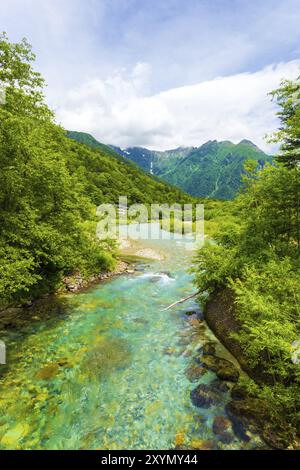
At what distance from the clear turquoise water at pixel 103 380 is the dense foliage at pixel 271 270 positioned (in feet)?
5.40

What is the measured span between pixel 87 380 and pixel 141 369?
200 centimetres

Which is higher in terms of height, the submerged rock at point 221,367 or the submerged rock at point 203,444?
the submerged rock at point 221,367

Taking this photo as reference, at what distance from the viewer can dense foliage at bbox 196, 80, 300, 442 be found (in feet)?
21.2

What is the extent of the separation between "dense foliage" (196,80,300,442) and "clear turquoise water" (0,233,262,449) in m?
1.65

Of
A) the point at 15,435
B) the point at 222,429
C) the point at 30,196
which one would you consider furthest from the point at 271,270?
the point at 30,196

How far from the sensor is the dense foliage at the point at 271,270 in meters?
6.45

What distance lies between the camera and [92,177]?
10881 cm

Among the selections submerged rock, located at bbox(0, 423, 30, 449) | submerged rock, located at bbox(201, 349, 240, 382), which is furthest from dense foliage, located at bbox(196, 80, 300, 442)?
submerged rock, located at bbox(0, 423, 30, 449)

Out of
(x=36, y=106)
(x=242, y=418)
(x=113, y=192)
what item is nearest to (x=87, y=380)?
(x=242, y=418)

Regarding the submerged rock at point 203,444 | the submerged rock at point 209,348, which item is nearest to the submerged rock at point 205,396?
the submerged rock at point 203,444

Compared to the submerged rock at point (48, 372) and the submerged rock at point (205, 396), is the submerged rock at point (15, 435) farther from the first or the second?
the submerged rock at point (205, 396)

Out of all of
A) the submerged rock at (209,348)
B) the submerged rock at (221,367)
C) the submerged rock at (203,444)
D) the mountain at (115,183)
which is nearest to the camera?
the submerged rock at (203,444)

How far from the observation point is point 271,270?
8820mm
